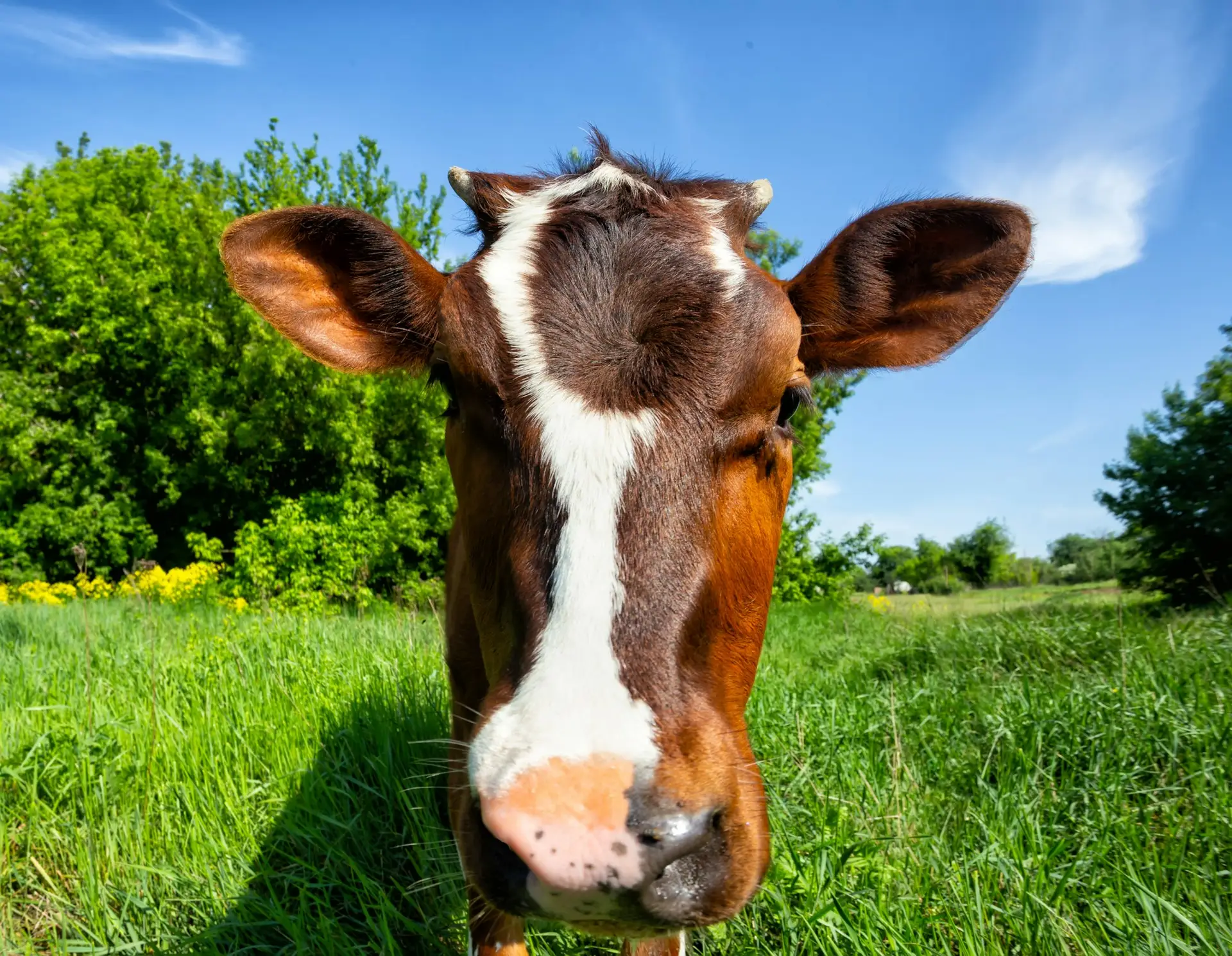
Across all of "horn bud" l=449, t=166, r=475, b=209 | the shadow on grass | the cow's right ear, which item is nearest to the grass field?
the shadow on grass

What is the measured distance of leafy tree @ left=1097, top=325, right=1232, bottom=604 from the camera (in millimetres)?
13742

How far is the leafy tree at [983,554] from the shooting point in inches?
2493

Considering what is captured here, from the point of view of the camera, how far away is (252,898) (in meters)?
2.60

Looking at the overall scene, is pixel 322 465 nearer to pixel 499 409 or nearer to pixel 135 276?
pixel 135 276

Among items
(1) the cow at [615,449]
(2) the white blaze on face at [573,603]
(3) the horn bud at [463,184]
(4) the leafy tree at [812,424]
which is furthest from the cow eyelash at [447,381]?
(4) the leafy tree at [812,424]

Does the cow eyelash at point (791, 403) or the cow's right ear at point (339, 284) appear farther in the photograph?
the cow's right ear at point (339, 284)

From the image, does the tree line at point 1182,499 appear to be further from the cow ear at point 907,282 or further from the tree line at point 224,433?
the cow ear at point 907,282

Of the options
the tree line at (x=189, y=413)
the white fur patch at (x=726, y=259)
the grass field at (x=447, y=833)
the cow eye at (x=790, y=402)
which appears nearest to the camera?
the white fur patch at (x=726, y=259)

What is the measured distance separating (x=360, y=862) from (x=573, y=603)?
2.18 metres

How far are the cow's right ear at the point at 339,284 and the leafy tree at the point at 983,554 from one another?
216ft

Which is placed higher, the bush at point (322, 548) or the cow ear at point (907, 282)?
the cow ear at point (907, 282)

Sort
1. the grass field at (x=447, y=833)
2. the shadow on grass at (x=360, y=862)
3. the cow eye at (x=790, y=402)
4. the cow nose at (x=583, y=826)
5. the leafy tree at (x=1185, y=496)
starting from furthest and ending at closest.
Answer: the leafy tree at (x=1185, y=496), the shadow on grass at (x=360, y=862), the grass field at (x=447, y=833), the cow eye at (x=790, y=402), the cow nose at (x=583, y=826)

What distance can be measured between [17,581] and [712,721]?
26.6 m

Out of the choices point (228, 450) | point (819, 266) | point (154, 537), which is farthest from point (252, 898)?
point (154, 537)
